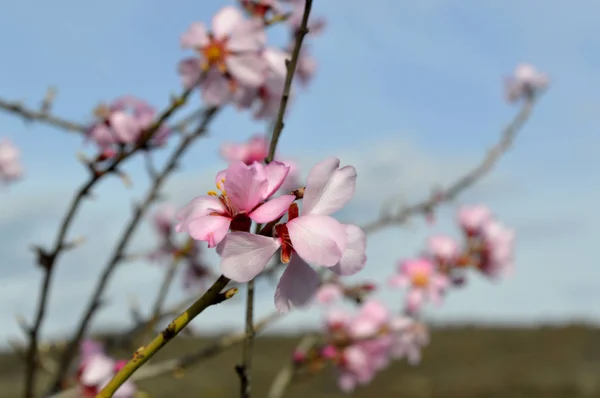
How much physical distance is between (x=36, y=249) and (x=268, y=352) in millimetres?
9380

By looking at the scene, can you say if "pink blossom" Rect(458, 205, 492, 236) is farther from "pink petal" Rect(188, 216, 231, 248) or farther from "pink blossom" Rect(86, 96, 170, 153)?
"pink petal" Rect(188, 216, 231, 248)

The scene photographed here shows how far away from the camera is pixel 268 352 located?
10844 mm

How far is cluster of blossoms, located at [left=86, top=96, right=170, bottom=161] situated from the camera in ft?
6.26

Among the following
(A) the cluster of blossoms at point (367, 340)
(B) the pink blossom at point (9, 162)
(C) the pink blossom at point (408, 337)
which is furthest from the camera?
(B) the pink blossom at point (9, 162)

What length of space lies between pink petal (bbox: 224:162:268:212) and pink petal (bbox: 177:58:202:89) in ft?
4.10

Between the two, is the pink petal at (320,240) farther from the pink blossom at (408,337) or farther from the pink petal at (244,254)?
the pink blossom at (408,337)

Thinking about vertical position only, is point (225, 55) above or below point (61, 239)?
above

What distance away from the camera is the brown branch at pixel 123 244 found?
2.15m

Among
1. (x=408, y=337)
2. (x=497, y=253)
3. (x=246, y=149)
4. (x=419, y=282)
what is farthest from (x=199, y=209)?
(x=497, y=253)

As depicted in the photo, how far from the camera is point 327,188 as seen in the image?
78cm

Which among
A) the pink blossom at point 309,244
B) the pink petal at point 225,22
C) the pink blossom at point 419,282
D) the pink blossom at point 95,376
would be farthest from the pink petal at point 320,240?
the pink blossom at point 419,282

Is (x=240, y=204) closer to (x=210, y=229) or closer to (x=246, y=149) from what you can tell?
(x=210, y=229)

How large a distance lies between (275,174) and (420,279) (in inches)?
105

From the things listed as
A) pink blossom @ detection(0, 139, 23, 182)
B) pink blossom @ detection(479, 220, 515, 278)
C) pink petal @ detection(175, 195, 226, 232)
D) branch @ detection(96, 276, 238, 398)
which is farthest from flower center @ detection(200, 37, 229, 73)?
pink blossom @ detection(0, 139, 23, 182)
